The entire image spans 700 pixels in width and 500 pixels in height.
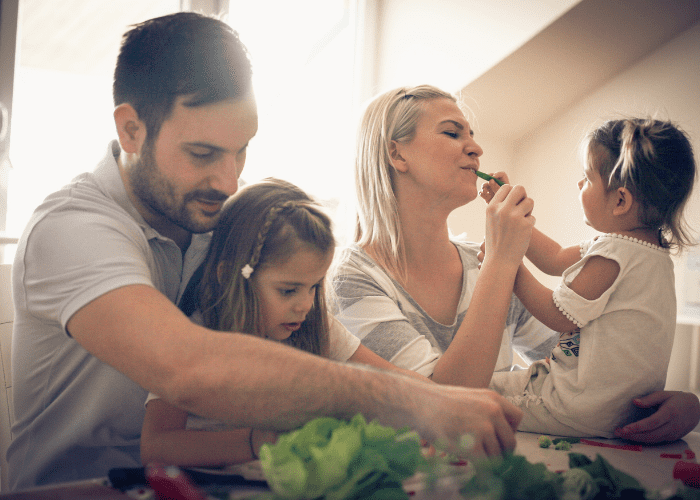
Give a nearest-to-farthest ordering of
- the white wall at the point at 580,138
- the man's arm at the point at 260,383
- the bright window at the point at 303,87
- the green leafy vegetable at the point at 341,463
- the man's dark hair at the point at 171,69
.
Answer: the green leafy vegetable at the point at 341,463 < the man's arm at the point at 260,383 < the man's dark hair at the point at 171,69 < the white wall at the point at 580,138 < the bright window at the point at 303,87

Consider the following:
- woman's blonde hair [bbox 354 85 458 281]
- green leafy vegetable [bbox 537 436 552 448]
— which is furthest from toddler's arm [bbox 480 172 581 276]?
green leafy vegetable [bbox 537 436 552 448]

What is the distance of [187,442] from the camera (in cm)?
71

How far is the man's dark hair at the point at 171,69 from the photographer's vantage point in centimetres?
85

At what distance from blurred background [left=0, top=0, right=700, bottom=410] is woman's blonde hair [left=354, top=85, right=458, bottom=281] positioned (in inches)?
3.3

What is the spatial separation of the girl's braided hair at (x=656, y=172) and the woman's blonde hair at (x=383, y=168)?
0.47 m

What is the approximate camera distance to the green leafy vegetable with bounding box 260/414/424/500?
0.45 metres

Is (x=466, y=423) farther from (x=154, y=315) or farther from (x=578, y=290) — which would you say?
(x=578, y=290)

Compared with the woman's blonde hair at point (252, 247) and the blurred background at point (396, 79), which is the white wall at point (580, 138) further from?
the woman's blonde hair at point (252, 247)

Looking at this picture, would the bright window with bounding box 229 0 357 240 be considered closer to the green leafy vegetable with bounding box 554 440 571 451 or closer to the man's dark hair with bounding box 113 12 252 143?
the man's dark hair with bounding box 113 12 252 143

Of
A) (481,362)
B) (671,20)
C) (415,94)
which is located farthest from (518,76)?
(481,362)

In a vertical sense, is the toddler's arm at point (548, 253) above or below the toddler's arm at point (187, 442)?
above

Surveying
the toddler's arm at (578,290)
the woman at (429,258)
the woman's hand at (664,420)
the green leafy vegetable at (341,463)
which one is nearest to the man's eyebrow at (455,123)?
the woman at (429,258)

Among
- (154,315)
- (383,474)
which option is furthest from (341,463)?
(154,315)

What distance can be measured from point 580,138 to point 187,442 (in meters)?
1.82
